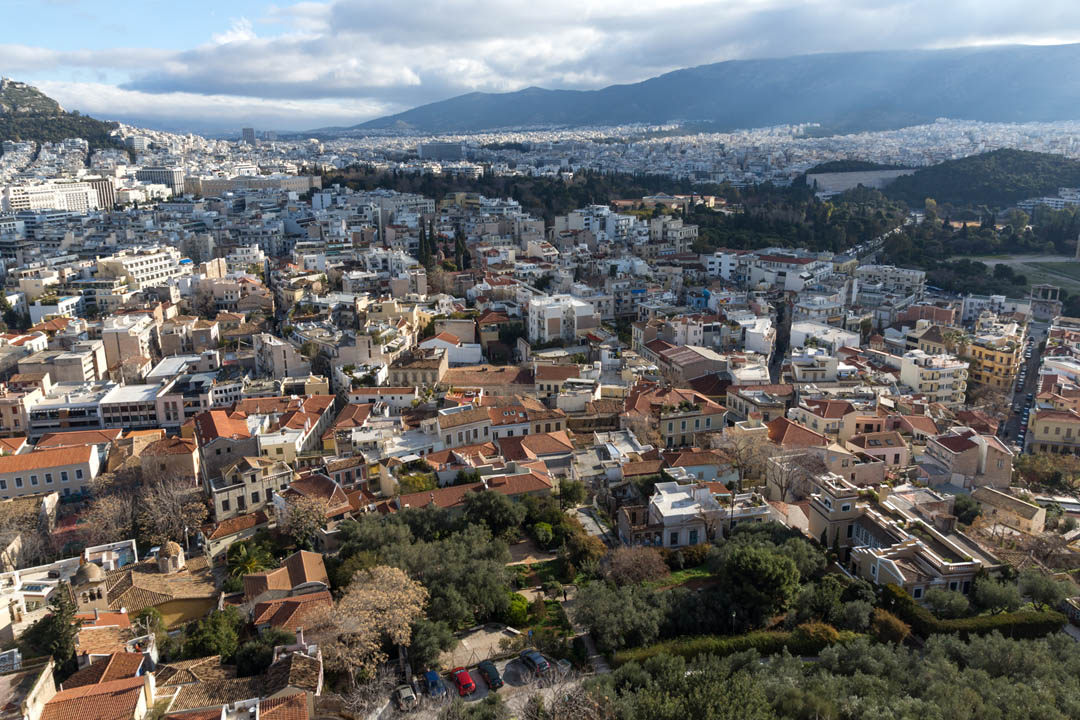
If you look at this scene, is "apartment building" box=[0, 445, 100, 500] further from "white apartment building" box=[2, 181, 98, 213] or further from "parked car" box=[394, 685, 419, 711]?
"white apartment building" box=[2, 181, 98, 213]

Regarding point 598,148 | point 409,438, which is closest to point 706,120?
point 598,148

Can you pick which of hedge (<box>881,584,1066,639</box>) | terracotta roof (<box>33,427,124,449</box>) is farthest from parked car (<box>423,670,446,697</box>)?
terracotta roof (<box>33,427,124,449</box>)

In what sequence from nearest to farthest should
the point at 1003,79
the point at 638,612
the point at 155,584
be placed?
1. the point at 638,612
2. the point at 155,584
3. the point at 1003,79

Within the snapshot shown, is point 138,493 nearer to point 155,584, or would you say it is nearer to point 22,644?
point 155,584

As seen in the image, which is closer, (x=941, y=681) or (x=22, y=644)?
(x=941, y=681)

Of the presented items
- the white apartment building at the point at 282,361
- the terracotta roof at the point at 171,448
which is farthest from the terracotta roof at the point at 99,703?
the white apartment building at the point at 282,361

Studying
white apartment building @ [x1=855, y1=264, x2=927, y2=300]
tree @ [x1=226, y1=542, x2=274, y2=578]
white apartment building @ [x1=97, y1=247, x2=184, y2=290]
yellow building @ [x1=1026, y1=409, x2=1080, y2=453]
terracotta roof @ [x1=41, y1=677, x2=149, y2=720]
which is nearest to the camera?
terracotta roof @ [x1=41, y1=677, x2=149, y2=720]

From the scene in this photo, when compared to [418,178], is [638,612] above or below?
below
